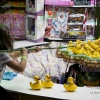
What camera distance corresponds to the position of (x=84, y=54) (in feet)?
8.45

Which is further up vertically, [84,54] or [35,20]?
[35,20]

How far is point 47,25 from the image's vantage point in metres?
3.95

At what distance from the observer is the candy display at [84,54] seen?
99.7 inches

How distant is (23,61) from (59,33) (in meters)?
Result: 1.95

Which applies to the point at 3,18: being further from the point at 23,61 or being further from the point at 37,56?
the point at 23,61

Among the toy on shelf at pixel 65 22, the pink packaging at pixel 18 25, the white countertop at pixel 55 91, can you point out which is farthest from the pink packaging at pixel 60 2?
the white countertop at pixel 55 91

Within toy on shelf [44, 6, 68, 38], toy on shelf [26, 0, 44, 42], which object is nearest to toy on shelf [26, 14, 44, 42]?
toy on shelf [26, 0, 44, 42]

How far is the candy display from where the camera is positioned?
8.31ft

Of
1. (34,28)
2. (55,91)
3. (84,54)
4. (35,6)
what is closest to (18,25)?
(34,28)

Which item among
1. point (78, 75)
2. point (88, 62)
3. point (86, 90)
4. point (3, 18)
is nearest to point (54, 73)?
point (78, 75)

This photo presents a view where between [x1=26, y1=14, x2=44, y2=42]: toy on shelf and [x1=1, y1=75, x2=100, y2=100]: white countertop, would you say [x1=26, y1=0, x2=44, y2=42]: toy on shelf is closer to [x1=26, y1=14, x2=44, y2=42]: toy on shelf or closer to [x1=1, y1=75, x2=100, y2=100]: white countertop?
[x1=26, y1=14, x2=44, y2=42]: toy on shelf

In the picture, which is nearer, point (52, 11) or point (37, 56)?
point (37, 56)

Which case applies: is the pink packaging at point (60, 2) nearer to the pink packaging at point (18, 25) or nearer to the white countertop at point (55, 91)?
the pink packaging at point (18, 25)

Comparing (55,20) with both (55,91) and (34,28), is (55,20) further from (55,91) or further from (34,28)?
(55,91)
